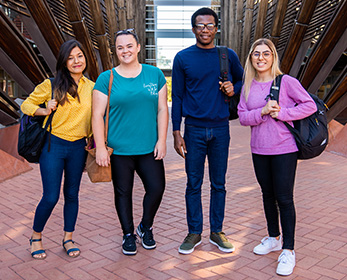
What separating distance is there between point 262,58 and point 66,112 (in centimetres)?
162

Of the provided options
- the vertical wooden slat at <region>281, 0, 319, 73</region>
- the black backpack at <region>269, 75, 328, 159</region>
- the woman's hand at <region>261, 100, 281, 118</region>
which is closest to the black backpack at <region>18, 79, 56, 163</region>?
the woman's hand at <region>261, 100, 281, 118</region>

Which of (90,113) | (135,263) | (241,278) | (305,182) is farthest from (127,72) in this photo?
(305,182)

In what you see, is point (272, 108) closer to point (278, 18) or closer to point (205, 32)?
point (205, 32)

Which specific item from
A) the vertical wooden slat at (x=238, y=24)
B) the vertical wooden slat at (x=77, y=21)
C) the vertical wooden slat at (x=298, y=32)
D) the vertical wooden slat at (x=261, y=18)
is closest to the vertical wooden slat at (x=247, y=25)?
the vertical wooden slat at (x=238, y=24)

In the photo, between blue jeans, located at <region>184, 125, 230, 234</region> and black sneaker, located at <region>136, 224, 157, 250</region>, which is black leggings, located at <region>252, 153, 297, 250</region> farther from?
black sneaker, located at <region>136, 224, 157, 250</region>

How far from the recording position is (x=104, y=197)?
19.4 feet

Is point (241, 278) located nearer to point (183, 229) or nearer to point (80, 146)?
point (183, 229)

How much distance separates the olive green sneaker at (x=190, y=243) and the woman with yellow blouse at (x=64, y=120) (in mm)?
1057

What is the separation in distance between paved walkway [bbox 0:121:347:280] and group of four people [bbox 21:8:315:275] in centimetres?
15

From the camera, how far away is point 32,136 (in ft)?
11.3

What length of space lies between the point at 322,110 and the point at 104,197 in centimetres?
348

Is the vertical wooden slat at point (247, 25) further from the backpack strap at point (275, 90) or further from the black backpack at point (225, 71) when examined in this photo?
the backpack strap at point (275, 90)

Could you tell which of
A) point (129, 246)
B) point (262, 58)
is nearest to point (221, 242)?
point (129, 246)

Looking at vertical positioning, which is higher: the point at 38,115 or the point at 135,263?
the point at 38,115
